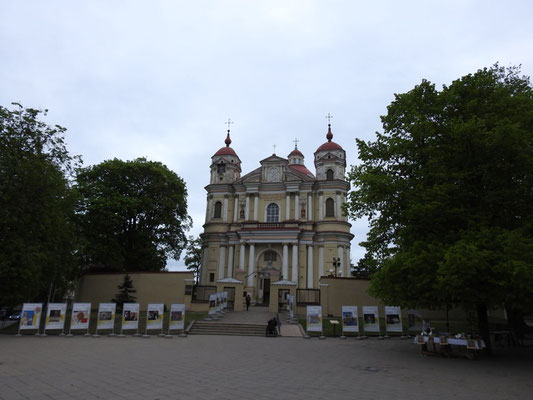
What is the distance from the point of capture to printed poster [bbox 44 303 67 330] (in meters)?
17.9

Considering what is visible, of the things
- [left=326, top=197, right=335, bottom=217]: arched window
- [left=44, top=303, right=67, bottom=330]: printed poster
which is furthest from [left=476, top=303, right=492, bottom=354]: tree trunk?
[left=326, top=197, right=335, bottom=217]: arched window

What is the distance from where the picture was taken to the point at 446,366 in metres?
11.4

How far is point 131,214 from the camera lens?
33.8 metres

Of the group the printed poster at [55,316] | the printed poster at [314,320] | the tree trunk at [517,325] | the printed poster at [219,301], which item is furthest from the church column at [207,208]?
the tree trunk at [517,325]

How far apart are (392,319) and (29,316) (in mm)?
17632

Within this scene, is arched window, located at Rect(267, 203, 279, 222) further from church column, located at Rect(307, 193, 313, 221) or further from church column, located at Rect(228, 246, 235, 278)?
church column, located at Rect(228, 246, 235, 278)

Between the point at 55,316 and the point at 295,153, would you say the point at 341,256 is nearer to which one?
the point at 295,153

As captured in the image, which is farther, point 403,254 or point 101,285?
point 101,285

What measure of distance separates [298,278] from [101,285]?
59.8ft

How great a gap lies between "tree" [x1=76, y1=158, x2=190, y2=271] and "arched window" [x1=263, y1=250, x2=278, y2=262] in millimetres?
8674

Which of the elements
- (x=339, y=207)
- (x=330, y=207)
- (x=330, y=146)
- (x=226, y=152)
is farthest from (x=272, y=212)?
(x=330, y=146)

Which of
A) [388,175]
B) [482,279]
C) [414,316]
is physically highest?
[388,175]

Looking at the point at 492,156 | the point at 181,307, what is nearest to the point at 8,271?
the point at 181,307

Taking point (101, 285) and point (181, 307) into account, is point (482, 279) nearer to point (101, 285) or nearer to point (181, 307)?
point (181, 307)
